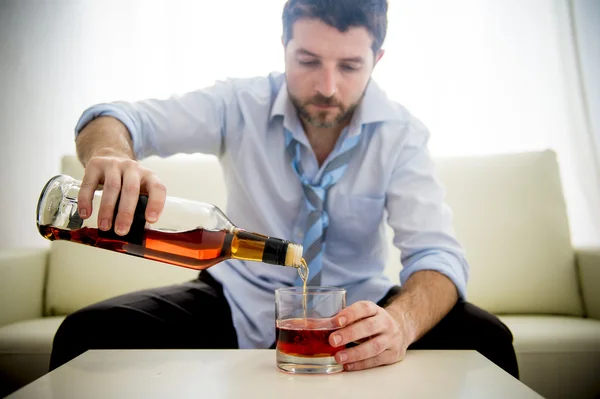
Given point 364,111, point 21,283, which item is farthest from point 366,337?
point 21,283

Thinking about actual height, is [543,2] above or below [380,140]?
above

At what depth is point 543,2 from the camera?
7.87 feet

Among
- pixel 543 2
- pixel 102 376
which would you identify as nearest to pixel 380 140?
pixel 102 376

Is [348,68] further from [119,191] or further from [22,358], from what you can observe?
[22,358]

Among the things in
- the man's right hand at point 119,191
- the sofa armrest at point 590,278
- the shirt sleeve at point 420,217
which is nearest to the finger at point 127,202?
the man's right hand at point 119,191

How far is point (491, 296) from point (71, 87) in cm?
202

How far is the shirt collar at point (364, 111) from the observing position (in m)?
1.43

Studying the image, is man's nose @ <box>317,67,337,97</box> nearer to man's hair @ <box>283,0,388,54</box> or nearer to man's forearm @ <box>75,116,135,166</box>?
man's hair @ <box>283,0,388,54</box>

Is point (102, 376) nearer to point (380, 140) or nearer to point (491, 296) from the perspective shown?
point (380, 140)

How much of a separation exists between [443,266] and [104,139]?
0.82m

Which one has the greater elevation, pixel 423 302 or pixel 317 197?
pixel 317 197

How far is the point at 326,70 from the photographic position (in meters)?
1.38

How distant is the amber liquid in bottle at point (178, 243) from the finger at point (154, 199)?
0.16 ft

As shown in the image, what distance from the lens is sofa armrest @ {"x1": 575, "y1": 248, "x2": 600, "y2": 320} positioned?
181cm
